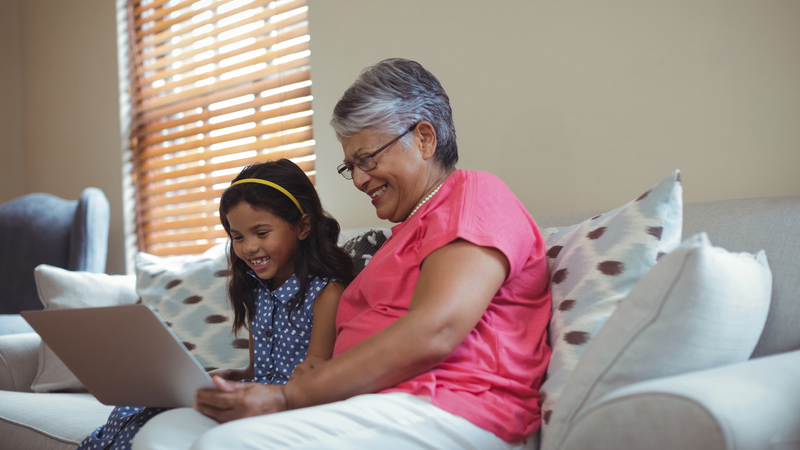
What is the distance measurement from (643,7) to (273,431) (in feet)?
4.29

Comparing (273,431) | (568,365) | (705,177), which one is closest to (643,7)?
(705,177)

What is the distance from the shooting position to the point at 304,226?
58.1 inches

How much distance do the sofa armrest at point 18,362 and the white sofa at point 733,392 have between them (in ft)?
6.13

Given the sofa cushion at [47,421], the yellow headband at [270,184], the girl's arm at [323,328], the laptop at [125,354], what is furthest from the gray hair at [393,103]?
the sofa cushion at [47,421]

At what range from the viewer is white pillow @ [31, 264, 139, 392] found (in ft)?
6.15

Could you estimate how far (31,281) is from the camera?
269 cm

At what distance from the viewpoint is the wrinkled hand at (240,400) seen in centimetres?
90

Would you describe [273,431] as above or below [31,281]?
above

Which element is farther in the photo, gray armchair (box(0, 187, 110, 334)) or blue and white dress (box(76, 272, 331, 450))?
gray armchair (box(0, 187, 110, 334))

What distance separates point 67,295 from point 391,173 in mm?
1410

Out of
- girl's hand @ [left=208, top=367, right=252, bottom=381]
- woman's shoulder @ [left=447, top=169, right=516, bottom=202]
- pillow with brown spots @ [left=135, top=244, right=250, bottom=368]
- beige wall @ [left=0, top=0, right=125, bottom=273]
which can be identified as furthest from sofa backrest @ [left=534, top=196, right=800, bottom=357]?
beige wall @ [left=0, top=0, right=125, bottom=273]

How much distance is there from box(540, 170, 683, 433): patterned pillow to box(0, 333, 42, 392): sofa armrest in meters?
1.78

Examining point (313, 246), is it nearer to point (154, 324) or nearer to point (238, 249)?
point (238, 249)

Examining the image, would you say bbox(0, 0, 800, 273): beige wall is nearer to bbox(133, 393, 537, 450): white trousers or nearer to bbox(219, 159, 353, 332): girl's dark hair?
bbox(219, 159, 353, 332): girl's dark hair
